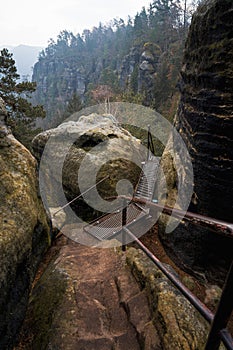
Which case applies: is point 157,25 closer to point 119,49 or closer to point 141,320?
point 119,49

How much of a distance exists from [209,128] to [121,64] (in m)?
60.9

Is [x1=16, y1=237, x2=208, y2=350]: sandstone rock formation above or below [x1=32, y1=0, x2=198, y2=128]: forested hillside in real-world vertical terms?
below

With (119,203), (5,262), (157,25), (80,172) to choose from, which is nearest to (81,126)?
(80,172)

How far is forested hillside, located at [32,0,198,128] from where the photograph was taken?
1073 inches

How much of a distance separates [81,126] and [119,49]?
209ft

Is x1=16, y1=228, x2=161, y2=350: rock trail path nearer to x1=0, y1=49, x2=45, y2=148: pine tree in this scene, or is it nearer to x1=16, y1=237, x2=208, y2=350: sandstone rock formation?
x1=16, y1=237, x2=208, y2=350: sandstone rock formation

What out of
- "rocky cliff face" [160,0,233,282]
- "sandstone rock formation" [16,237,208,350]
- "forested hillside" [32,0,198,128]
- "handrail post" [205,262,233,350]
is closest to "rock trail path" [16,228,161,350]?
"sandstone rock formation" [16,237,208,350]

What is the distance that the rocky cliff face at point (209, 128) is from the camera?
3387 millimetres

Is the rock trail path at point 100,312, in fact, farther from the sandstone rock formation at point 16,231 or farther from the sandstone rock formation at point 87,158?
the sandstone rock formation at point 87,158

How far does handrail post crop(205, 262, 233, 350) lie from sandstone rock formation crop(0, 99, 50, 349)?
194 centimetres

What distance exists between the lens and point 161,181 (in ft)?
19.4

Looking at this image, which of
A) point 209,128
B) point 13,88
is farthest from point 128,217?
point 13,88

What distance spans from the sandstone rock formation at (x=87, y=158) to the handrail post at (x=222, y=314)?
6.21m

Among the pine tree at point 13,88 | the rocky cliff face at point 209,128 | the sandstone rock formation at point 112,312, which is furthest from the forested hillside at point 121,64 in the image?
the sandstone rock formation at point 112,312
